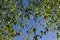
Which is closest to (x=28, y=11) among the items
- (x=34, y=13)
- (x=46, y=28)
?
(x=34, y=13)

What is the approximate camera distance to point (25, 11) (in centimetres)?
3219

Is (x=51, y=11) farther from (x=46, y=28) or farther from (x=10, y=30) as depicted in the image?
(x=10, y=30)

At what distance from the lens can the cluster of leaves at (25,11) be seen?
102ft

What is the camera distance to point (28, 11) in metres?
32.3

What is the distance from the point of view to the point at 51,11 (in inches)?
1282

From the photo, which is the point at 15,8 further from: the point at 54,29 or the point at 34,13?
the point at 54,29

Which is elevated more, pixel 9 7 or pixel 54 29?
pixel 9 7

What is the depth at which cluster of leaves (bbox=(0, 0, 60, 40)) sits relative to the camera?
1220 inches

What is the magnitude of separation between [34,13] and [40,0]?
5.20 ft

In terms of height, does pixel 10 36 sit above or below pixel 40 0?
below

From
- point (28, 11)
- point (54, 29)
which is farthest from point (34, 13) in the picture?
point (54, 29)

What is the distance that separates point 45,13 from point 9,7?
166 inches

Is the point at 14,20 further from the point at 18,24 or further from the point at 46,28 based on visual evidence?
the point at 46,28

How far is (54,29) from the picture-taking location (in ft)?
107
